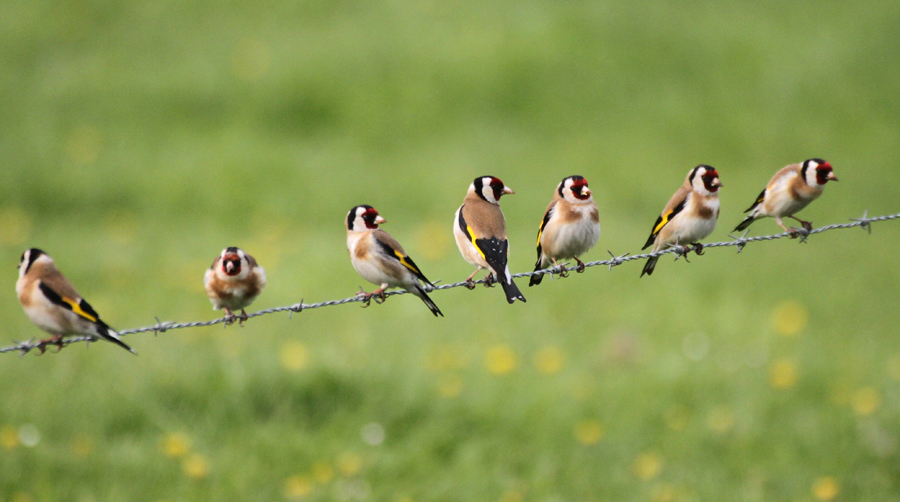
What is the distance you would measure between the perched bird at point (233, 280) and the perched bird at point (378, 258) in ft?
2.02

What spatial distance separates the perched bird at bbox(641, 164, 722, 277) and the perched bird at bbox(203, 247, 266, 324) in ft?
7.99

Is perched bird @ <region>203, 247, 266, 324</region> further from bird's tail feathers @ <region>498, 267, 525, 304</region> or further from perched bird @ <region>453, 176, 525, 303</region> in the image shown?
bird's tail feathers @ <region>498, 267, 525, 304</region>

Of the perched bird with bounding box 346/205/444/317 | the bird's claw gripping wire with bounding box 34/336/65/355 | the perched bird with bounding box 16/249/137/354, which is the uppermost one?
the perched bird with bounding box 346/205/444/317

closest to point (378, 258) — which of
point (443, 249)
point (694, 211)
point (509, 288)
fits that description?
point (509, 288)


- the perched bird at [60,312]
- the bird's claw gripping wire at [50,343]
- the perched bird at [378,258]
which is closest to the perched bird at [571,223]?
the perched bird at [378,258]

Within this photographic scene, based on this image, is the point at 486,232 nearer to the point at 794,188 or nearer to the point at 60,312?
the point at 794,188

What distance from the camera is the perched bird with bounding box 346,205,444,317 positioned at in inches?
202

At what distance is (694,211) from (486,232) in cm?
125

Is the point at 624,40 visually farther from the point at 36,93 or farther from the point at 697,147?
the point at 36,93

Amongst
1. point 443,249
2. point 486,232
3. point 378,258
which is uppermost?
point 443,249

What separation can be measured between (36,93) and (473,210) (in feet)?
38.1

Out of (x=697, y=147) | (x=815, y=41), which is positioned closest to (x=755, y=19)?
(x=815, y=41)

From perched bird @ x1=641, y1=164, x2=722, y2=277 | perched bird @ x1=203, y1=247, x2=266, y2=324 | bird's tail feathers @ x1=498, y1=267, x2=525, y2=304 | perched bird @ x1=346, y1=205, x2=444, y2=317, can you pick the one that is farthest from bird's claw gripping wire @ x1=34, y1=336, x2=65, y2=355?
perched bird @ x1=641, y1=164, x2=722, y2=277

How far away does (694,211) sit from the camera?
5270mm
